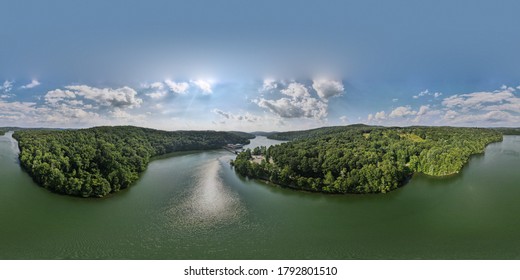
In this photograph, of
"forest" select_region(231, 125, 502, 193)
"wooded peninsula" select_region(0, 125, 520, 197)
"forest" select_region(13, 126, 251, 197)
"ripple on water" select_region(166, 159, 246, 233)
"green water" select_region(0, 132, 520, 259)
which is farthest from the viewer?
"forest" select_region(231, 125, 502, 193)

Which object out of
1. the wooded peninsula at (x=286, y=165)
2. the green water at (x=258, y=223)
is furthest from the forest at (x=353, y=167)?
the green water at (x=258, y=223)

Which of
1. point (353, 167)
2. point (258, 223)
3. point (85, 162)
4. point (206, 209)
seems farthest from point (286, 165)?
point (85, 162)

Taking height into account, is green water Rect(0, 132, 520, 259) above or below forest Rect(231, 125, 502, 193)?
below

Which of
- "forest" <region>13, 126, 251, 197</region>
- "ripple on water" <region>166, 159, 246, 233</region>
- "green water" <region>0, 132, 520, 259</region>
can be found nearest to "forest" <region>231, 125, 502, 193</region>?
"green water" <region>0, 132, 520, 259</region>

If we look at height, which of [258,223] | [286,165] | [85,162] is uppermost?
[286,165]

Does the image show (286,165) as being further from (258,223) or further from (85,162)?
(85,162)

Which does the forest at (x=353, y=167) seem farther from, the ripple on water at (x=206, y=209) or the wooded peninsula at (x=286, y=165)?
the ripple on water at (x=206, y=209)

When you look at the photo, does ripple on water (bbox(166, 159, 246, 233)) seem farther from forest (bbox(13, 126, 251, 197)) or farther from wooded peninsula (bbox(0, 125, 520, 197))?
forest (bbox(13, 126, 251, 197))

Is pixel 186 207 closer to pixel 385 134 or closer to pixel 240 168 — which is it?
pixel 240 168
